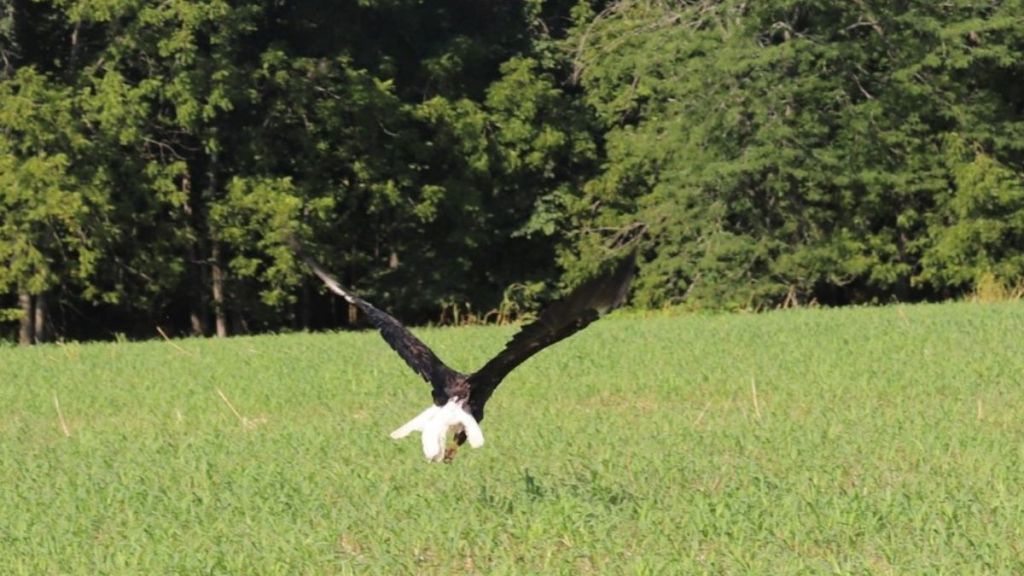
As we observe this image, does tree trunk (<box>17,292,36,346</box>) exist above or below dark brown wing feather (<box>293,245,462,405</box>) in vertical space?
below

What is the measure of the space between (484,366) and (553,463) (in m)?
1.82

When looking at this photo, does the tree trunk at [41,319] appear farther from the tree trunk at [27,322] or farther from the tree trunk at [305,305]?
the tree trunk at [305,305]

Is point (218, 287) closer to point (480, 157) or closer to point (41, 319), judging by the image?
point (41, 319)

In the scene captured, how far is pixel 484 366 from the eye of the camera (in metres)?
8.91

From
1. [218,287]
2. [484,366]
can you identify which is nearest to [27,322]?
[218,287]

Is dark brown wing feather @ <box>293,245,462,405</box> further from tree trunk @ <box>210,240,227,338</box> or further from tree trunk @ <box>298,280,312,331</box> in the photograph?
tree trunk @ <box>298,280,312,331</box>

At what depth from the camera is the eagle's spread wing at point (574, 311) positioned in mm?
7379

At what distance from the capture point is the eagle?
7.57 m

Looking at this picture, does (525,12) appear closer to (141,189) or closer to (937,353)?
(141,189)

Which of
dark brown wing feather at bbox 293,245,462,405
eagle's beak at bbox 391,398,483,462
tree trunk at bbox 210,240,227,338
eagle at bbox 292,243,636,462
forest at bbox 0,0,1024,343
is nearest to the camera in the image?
eagle at bbox 292,243,636,462

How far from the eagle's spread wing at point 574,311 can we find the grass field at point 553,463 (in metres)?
0.80

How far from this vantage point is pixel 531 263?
111ft

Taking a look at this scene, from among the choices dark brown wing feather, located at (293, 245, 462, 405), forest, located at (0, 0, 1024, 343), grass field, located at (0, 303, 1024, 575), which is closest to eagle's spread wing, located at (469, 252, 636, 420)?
dark brown wing feather, located at (293, 245, 462, 405)

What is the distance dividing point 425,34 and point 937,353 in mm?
18209
